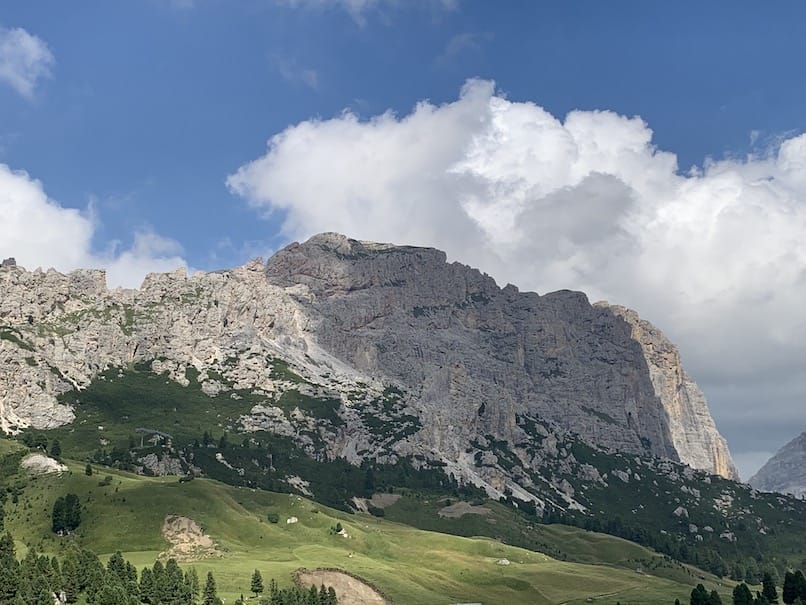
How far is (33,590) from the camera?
192 m

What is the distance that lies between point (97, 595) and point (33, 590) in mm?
14393

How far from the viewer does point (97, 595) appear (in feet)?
630
